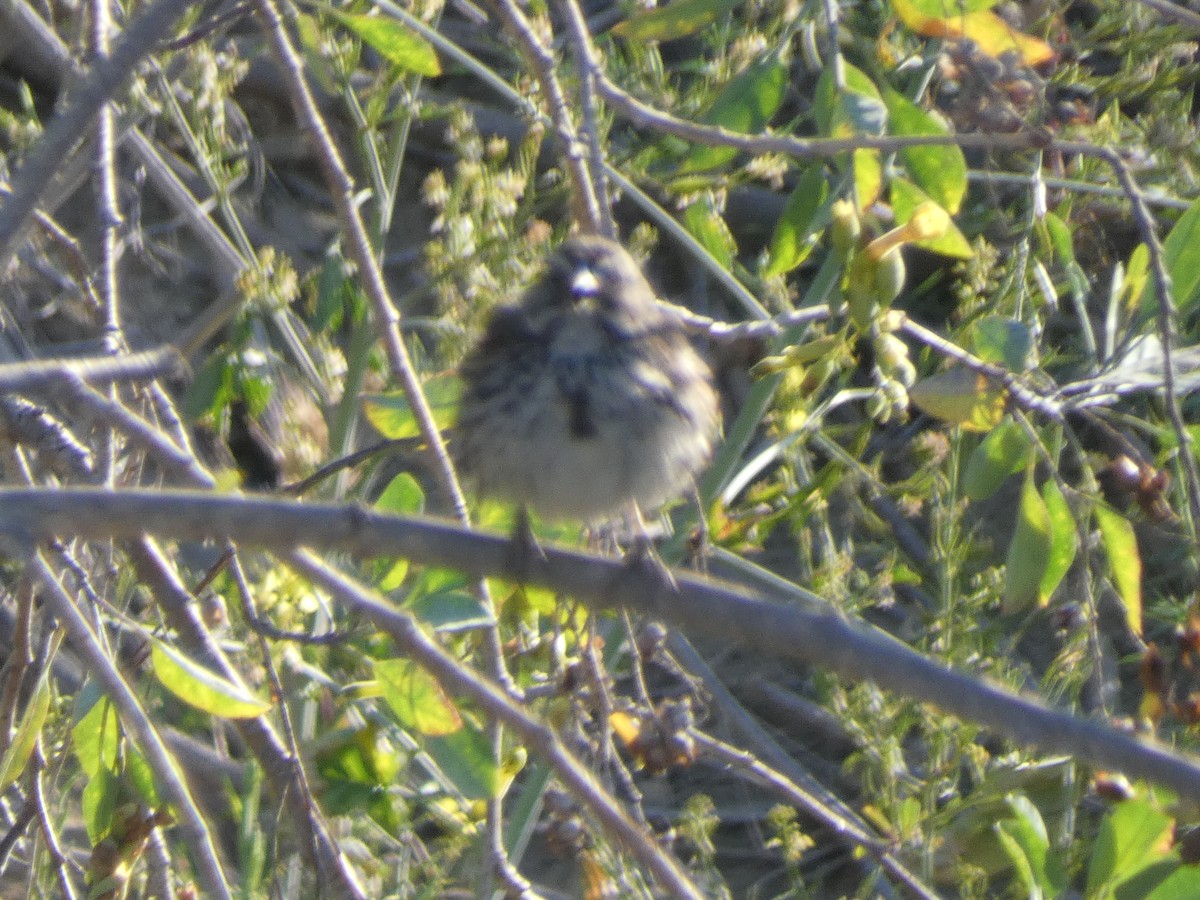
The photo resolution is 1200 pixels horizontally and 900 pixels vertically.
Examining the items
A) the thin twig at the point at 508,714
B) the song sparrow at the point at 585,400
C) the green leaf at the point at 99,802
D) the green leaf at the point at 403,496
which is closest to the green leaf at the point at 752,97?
the song sparrow at the point at 585,400

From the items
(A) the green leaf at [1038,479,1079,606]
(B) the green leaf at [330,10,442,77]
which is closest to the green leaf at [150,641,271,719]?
(B) the green leaf at [330,10,442,77]

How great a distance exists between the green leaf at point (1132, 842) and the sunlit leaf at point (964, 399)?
0.71m

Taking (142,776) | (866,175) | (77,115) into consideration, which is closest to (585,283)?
(866,175)

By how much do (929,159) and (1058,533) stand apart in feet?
2.27

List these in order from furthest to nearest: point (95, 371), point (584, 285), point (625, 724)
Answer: point (625, 724) < point (584, 285) < point (95, 371)

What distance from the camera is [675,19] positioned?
111 inches

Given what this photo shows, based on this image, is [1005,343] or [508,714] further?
[1005,343]

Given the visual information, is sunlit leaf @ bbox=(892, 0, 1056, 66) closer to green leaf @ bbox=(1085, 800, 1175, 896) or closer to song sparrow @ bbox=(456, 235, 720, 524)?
song sparrow @ bbox=(456, 235, 720, 524)

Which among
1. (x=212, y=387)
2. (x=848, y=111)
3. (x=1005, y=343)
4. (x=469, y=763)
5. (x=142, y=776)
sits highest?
(x=848, y=111)

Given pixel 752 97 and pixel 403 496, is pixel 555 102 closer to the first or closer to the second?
pixel 752 97

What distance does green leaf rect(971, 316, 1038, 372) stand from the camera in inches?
112

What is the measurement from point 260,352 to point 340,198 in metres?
1.02

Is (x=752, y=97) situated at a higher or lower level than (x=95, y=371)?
higher

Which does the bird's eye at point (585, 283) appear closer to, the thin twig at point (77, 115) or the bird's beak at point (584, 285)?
the bird's beak at point (584, 285)
